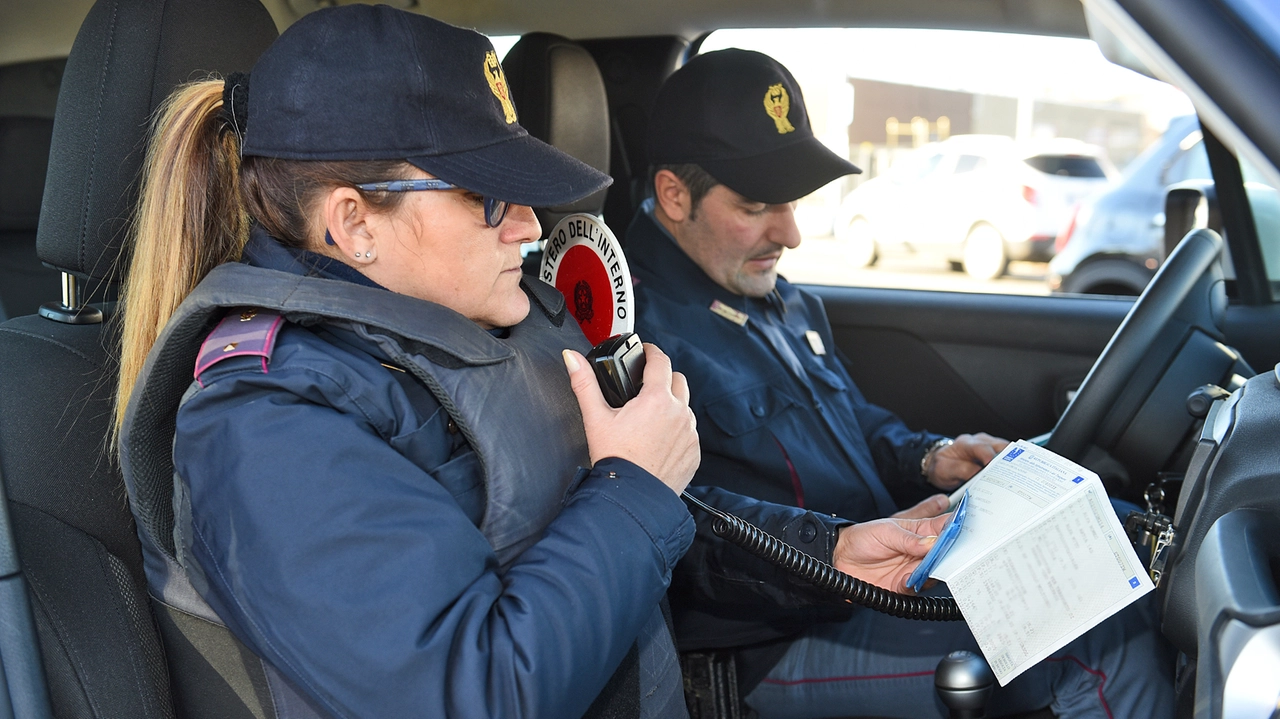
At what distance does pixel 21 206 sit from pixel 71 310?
2657 millimetres

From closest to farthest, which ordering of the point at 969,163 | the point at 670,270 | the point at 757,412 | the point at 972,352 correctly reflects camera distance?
the point at 757,412 < the point at 670,270 < the point at 972,352 < the point at 969,163

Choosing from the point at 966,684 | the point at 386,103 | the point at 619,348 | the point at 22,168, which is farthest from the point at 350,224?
the point at 22,168

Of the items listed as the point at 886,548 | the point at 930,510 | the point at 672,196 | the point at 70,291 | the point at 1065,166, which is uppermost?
the point at 70,291

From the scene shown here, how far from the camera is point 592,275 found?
5.56 feet

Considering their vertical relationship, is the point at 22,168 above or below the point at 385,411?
below

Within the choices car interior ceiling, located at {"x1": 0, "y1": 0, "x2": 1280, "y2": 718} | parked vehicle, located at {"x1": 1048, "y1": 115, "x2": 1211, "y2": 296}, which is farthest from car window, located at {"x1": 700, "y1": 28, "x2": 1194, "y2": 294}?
car interior ceiling, located at {"x1": 0, "y1": 0, "x2": 1280, "y2": 718}

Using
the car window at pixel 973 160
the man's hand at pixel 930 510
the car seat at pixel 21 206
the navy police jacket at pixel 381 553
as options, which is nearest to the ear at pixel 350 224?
the navy police jacket at pixel 381 553

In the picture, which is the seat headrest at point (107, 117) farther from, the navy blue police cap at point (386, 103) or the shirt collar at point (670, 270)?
the shirt collar at point (670, 270)

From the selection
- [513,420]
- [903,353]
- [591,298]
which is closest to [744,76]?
[591,298]

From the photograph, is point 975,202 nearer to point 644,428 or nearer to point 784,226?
point 784,226

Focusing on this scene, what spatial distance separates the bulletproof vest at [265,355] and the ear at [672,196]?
1002 mm

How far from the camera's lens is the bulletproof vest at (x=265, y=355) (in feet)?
3.68

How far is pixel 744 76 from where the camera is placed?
219 centimetres

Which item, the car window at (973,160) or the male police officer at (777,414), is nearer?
the male police officer at (777,414)
